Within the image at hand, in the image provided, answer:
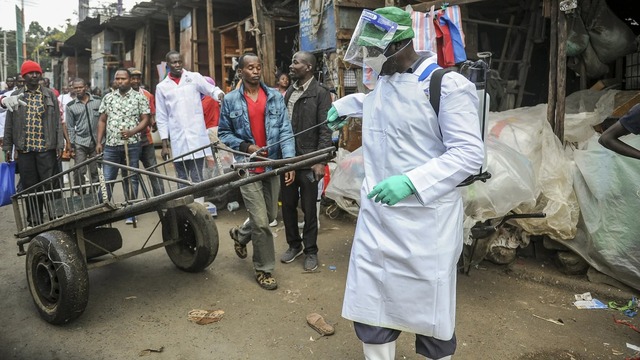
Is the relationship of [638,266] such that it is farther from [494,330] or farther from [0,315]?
[0,315]

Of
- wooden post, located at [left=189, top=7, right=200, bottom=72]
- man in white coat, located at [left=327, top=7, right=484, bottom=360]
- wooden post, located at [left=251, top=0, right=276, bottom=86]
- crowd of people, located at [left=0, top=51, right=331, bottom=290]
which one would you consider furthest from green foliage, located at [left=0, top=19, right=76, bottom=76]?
man in white coat, located at [left=327, top=7, right=484, bottom=360]

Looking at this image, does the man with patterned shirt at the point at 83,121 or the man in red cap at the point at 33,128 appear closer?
the man in red cap at the point at 33,128

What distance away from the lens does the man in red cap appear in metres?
5.56

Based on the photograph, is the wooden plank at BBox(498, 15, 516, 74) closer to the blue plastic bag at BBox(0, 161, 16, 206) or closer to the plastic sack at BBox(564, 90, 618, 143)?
the plastic sack at BBox(564, 90, 618, 143)

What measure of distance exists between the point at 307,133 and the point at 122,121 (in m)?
2.56

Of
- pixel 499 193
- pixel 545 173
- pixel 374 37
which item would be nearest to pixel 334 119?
pixel 374 37

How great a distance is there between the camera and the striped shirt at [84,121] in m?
6.84

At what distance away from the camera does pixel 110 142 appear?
5875 millimetres

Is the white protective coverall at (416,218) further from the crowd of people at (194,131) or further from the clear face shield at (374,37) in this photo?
the crowd of people at (194,131)

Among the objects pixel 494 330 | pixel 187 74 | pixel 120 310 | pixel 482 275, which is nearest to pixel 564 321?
pixel 494 330

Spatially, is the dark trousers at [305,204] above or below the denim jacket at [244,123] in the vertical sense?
below

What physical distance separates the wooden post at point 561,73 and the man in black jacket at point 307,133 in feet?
7.25

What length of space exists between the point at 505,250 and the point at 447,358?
92.2 inches

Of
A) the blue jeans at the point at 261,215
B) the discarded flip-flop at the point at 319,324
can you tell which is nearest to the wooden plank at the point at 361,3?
the blue jeans at the point at 261,215
